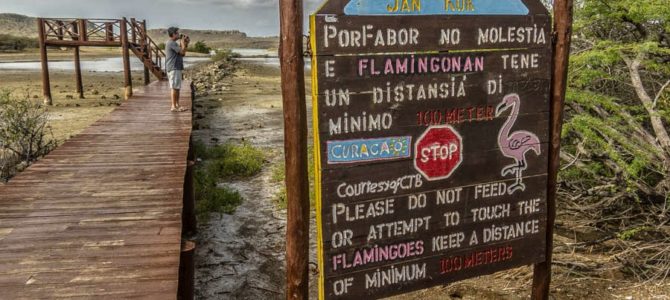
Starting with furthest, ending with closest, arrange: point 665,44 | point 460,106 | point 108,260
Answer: point 665,44 < point 108,260 < point 460,106

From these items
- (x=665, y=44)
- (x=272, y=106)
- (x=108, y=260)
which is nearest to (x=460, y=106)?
(x=108, y=260)

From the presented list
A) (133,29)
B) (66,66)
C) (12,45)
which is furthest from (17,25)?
(133,29)

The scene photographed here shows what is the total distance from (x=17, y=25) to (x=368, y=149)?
209 metres

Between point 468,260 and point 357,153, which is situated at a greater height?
point 357,153

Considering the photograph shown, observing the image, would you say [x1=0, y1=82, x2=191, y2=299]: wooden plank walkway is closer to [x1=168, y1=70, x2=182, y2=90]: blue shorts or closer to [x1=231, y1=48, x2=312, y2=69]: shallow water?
[x1=168, y1=70, x2=182, y2=90]: blue shorts

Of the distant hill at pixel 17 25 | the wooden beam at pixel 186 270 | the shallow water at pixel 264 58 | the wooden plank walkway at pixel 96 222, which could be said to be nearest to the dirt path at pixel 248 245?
the wooden plank walkway at pixel 96 222

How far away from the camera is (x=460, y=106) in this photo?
3131 millimetres

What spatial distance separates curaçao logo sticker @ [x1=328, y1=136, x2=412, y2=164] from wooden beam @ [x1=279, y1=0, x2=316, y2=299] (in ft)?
0.64

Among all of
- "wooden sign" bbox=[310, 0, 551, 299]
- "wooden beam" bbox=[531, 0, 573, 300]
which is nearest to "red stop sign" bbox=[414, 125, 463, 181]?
"wooden sign" bbox=[310, 0, 551, 299]

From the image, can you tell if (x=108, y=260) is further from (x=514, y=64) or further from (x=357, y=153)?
(x=514, y=64)

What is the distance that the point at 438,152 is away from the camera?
10.3ft

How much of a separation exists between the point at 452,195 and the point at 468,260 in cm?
46

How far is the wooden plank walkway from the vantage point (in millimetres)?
3590

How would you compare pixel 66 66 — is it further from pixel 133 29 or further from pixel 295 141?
pixel 295 141
